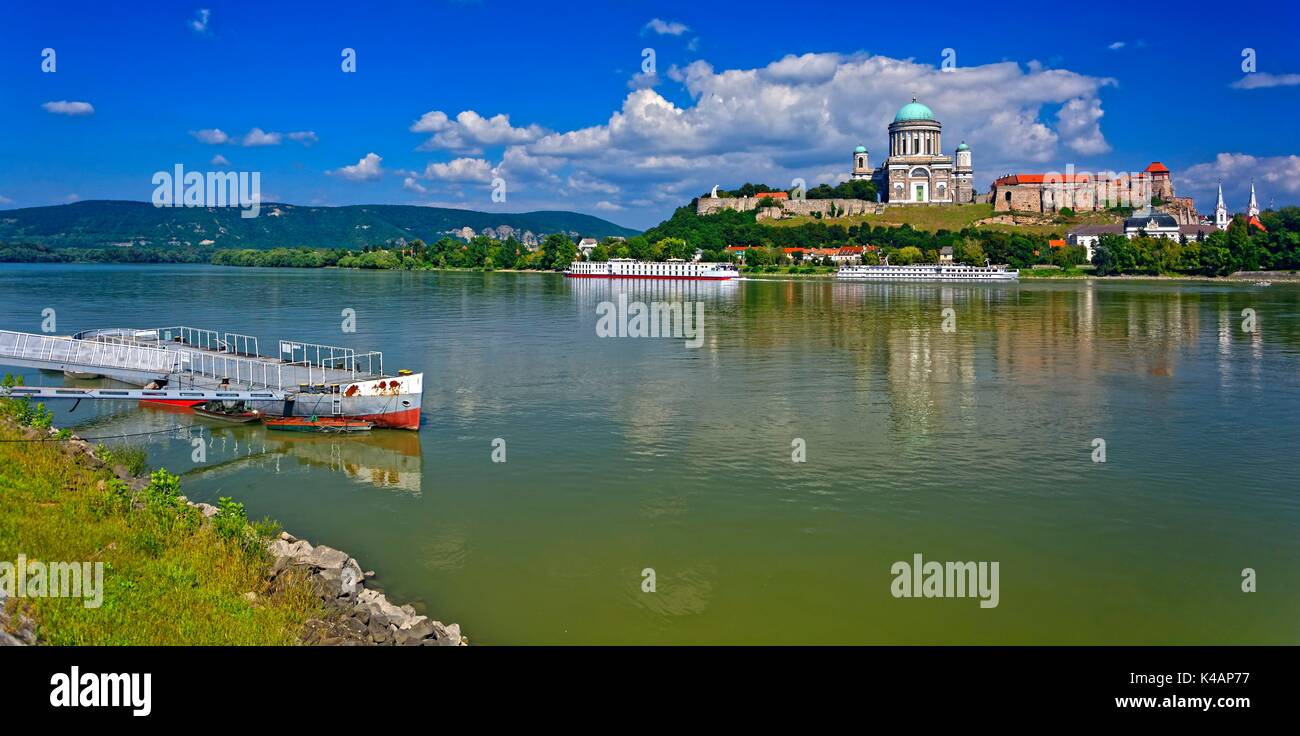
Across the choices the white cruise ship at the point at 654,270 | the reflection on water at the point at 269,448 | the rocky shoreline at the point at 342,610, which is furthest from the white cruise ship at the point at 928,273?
the rocky shoreline at the point at 342,610

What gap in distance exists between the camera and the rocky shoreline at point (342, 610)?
37.7 feet

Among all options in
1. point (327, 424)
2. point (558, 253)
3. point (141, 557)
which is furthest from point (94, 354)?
point (558, 253)

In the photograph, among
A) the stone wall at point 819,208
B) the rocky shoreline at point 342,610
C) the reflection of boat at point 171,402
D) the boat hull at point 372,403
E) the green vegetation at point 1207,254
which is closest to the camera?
the rocky shoreline at point 342,610

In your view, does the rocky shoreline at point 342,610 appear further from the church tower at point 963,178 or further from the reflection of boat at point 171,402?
the church tower at point 963,178

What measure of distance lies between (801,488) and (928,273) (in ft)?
408

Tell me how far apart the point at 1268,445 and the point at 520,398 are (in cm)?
2175

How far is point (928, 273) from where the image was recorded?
137125 millimetres

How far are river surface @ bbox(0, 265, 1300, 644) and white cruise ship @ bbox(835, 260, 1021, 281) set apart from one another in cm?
9008

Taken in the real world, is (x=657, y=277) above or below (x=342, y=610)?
above

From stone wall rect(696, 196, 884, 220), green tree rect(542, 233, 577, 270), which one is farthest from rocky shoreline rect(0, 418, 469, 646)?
stone wall rect(696, 196, 884, 220)

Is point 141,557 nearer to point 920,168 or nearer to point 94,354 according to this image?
point 94,354

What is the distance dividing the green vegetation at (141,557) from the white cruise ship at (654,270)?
390ft
